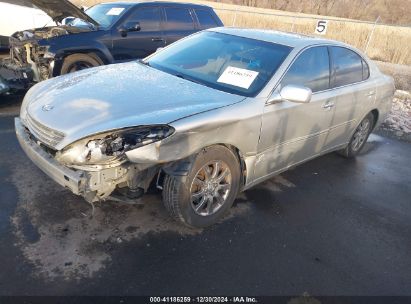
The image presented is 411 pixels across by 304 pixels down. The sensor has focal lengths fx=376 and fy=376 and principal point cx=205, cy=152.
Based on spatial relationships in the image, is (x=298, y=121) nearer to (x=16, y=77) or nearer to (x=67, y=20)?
(x=16, y=77)

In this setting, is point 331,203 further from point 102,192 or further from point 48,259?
point 48,259

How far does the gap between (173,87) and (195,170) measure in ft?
2.87

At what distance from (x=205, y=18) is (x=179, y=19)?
0.73 meters

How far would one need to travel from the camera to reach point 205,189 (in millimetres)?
3301

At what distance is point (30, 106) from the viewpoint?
336 cm

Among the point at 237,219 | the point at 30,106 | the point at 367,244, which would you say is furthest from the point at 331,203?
the point at 30,106

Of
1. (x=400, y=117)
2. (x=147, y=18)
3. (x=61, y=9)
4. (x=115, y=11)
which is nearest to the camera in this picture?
(x=61, y=9)

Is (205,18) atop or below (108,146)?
atop

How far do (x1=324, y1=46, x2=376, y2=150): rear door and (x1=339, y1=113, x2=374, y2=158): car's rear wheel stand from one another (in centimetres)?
31

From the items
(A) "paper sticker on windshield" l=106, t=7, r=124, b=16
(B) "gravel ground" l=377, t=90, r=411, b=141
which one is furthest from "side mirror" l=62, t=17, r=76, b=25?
(B) "gravel ground" l=377, t=90, r=411, b=141

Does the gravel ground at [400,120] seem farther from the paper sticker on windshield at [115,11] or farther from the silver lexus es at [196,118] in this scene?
the paper sticker on windshield at [115,11]

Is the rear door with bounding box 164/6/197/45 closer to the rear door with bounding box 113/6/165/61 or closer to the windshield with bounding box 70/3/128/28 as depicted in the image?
the rear door with bounding box 113/6/165/61

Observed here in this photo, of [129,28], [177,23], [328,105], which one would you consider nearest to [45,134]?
[328,105]

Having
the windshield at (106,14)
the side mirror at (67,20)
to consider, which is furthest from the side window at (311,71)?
the side mirror at (67,20)
